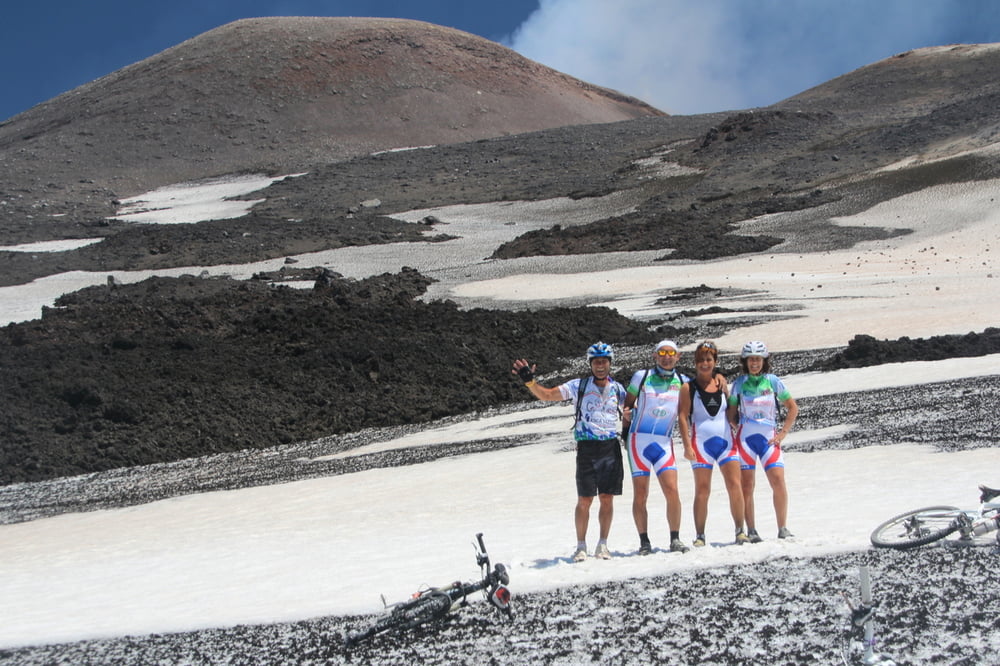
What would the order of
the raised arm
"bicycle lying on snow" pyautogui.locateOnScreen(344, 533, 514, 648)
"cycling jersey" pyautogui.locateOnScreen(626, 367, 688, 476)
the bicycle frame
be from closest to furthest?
"bicycle lying on snow" pyautogui.locateOnScreen(344, 533, 514, 648) → the bicycle frame → "cycling jersey" pyautogui.locateOnScreen(626, 367, 688, 476) → the raised arm

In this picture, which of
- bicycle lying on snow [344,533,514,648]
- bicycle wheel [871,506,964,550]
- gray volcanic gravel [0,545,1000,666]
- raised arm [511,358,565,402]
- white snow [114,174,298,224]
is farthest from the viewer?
white snow [114,174,298,224]

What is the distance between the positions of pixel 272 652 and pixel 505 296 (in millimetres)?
30956

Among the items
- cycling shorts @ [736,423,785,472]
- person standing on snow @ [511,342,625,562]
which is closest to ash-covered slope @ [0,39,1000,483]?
person standing on snow @ [511,342,625,562]

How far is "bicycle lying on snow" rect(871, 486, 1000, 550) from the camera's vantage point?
670 cm

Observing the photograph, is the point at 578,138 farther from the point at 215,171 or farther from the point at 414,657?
the point at 414,657

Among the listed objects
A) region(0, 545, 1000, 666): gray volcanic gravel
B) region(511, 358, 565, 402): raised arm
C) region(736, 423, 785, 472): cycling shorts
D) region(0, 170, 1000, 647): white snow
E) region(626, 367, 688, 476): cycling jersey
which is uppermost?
region(511, 358, 565, 402): raised arm

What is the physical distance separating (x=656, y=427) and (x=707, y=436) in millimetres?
400

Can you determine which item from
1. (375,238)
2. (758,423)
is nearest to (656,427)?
(758,423)

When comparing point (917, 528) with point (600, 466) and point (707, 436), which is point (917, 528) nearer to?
point (707, 436)

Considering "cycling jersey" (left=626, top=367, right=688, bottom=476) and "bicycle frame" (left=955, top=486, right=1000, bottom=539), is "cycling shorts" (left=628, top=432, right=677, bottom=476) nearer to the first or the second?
"cycling jersey" (left=626, top=367, right=688, bottom=476)

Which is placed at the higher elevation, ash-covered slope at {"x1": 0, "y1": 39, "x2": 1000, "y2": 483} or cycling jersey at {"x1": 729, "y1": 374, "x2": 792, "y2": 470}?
ash-covered slope at {"x1": 0, "y1": 39, "x2": 1000, "y2": 483}

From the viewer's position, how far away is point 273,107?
358 ft

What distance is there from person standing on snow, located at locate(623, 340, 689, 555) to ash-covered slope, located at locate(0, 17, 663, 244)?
79.6m

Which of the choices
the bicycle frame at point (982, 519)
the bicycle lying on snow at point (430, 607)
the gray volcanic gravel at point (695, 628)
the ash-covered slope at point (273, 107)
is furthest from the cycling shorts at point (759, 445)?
the ash-covered slope at point (273, 107)
